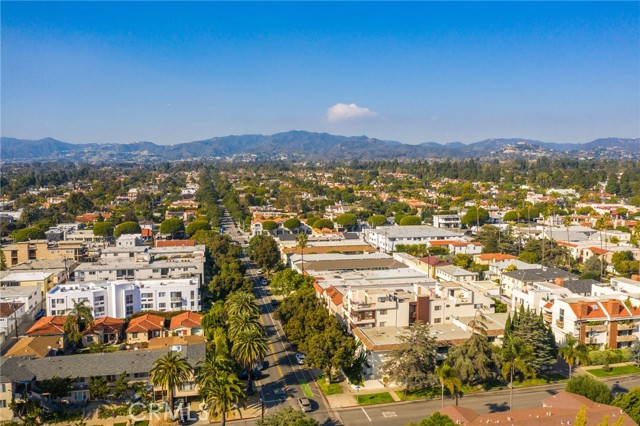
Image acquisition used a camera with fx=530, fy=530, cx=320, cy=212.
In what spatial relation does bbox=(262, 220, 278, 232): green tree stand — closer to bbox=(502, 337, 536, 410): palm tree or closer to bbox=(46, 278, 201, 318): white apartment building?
bbox=(46, 278, 201, 318): white apartment building

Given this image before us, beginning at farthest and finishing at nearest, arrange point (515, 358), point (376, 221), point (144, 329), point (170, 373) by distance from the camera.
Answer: point (376, 221) → point (144, 329) → point (515, 358) → point (170, 373)

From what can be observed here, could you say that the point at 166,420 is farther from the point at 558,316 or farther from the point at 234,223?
the point at 234,223

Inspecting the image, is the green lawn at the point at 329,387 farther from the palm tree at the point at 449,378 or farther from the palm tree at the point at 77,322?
the palm tree at the point at 77,322

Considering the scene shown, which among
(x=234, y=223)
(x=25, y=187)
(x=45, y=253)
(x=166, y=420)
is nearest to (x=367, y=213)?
(x=234, y=223)

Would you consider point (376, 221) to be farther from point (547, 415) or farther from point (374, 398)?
point (547, 415)

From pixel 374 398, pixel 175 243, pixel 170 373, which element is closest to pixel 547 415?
pixel 374 398

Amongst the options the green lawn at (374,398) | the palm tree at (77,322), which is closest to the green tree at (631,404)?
the green lawn at (374,398)
